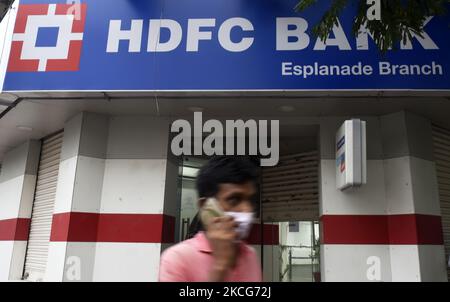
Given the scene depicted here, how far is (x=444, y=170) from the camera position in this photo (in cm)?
680

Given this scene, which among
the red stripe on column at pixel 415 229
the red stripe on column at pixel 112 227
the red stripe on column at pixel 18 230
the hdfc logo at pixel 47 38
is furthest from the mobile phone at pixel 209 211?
the red stripe on column at pixel 18 230

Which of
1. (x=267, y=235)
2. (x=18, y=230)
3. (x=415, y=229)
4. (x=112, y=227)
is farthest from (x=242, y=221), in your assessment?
(x=18, y=230)

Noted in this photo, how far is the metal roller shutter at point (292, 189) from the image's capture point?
7.80 metres

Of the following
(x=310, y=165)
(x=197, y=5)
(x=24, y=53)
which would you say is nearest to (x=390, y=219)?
(x=310, y=165)

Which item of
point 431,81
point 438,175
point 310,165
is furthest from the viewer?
point 310,165

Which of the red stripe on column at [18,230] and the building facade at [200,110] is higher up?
the building facade at [200,110]

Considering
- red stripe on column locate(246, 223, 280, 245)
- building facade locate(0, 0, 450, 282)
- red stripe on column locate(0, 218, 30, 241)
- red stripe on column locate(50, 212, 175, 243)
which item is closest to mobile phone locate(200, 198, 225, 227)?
building facade locate(0, 0, 450, 282)

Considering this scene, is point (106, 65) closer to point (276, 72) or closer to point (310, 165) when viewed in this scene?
point (276, 72)

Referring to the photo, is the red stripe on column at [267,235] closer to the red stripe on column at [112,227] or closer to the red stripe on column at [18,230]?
the red stripe on column at [112,227]

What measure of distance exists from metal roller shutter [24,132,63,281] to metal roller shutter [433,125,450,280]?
658 centimetres

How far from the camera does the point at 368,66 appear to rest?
5.27 meters

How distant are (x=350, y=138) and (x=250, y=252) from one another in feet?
13.3

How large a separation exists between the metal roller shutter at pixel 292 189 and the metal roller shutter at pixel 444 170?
1.98 metres

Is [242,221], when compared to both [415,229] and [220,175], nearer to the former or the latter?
[220,175]
